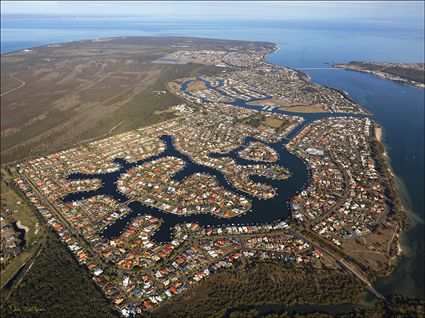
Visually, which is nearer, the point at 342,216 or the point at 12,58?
the point at 342,216

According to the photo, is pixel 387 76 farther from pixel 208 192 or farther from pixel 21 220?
pixel 21 220

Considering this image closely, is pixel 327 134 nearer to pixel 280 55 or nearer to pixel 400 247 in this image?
pixel 400 247

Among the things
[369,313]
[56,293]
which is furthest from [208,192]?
[369,313]

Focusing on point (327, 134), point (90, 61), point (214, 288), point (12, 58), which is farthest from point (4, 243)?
point (12, 58)

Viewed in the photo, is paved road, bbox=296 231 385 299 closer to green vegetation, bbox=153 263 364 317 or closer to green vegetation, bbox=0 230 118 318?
green vegetation, bbox=153 263 364 317

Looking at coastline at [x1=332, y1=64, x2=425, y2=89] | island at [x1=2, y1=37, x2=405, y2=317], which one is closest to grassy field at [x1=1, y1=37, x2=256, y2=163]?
island at [x1=2, y1=37, x2=405, y2=317]
